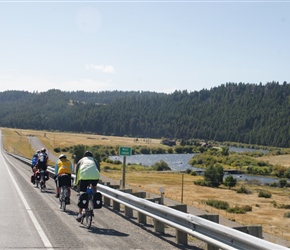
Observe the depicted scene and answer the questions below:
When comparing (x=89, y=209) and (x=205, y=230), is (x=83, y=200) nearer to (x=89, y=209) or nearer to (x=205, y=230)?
(x=89, y=209)

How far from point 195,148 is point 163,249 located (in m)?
172

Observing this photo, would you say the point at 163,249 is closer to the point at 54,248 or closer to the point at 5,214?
the point at 54,248

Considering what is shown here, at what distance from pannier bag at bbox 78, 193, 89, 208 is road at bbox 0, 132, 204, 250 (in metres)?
0.54

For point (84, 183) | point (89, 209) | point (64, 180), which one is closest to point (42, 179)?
point (64, 180)

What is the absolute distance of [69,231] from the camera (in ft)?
35.5

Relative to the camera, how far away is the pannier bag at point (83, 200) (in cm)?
1162

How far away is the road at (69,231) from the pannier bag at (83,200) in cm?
54

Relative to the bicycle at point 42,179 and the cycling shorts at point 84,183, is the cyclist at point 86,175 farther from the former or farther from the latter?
the bicycle at point 42,179

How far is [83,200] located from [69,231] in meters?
1.05

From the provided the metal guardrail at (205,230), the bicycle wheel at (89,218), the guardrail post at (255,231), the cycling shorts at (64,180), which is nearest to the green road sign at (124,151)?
the cycling shorts at (64,180)

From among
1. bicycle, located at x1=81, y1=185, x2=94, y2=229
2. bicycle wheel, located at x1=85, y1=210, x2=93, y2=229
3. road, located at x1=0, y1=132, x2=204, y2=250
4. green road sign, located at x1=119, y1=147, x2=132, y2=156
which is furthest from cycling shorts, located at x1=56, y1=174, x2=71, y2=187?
green road sign, located at x1=119, y1=147, x2=132, y2=156

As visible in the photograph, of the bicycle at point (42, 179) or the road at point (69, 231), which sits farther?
the bicycle at point (42, 179)

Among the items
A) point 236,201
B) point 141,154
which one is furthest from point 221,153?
point 236,201

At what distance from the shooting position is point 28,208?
575 inches
